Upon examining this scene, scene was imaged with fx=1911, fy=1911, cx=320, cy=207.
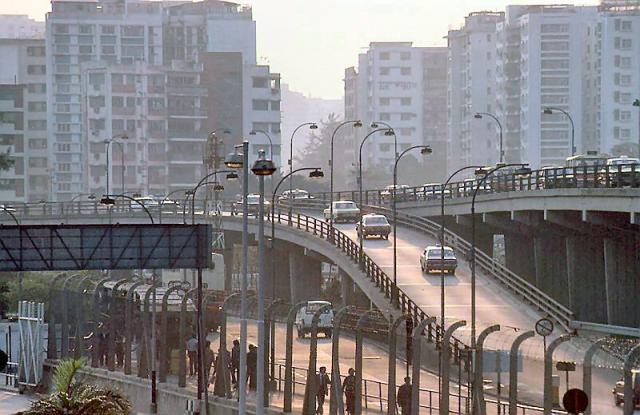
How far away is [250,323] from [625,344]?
33.5 metres

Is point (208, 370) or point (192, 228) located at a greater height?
point (192, 228)

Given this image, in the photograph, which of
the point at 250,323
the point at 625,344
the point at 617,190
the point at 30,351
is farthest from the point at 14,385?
the point at 625,344

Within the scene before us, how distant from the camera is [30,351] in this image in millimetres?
79312

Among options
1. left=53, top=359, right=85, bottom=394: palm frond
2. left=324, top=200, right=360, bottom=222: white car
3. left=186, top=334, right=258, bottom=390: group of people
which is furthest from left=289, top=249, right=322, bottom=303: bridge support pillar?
left=53, top=359, right=85, bottom=394: palm frond

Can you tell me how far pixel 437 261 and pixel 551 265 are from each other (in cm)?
2486

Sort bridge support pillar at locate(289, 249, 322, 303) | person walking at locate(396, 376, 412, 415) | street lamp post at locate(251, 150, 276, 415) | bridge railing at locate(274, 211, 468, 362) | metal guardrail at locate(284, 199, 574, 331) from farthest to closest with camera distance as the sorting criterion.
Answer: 1. bridge support pillar at locate(289, 249, 322, 303)
2. metal guardrail at locate(284, 199, 574, 331)
3. bridge railing at locate(274, 211, 468, 362)
4. person walking at locate(396, 376, 412, 415)
5. street lamp post at locate(251, 150, 276, 415)

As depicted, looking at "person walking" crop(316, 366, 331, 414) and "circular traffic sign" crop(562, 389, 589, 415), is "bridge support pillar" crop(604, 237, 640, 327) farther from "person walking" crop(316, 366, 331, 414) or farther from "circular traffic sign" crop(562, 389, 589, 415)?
"circular traffic sign" crop(562, 389, 589, 415)

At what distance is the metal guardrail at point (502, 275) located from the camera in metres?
84.8

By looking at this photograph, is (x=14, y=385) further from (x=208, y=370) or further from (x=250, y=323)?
(x=208, y=370)

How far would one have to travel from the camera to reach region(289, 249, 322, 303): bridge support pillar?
124 meters

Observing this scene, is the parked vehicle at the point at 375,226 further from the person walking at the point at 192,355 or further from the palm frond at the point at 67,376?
the palm frond at the point at 67,376

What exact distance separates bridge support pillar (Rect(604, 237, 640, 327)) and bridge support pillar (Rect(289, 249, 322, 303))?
2678 cm

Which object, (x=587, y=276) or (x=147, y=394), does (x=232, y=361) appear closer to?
(x=147, y=394)

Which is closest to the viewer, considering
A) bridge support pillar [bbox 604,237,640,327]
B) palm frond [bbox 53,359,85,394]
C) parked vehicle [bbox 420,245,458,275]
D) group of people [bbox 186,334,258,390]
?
palm frond [bbox 53,359,85,394]
